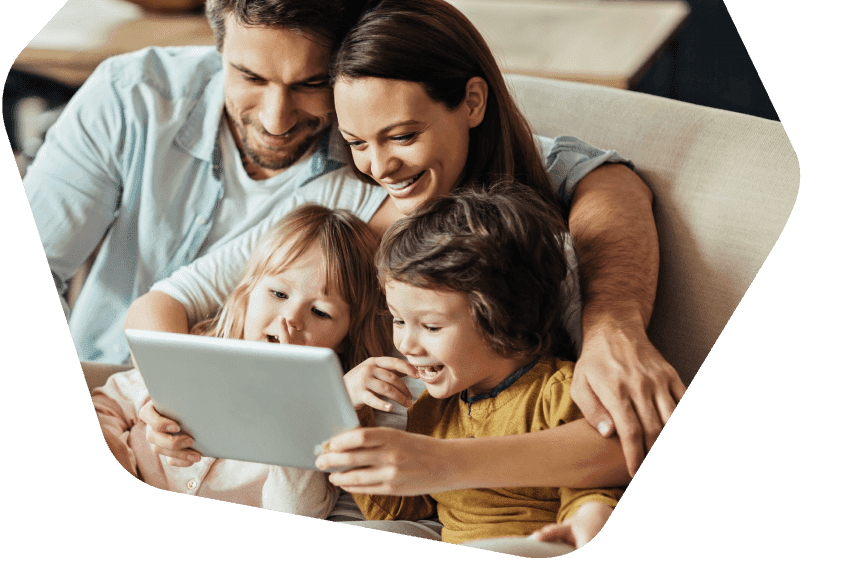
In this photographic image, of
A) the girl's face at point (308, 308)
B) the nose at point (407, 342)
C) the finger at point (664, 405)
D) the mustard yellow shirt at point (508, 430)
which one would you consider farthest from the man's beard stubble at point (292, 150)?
the finger at point (664, 405)

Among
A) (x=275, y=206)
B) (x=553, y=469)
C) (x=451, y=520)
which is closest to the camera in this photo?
(x=553, y=469)

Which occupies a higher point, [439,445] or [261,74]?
[261,74]

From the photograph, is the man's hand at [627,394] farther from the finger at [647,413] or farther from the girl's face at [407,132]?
the girl's face at [407,132]

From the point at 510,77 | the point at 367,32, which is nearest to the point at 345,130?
the point at 367,32

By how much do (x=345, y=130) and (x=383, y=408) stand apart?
56 cm

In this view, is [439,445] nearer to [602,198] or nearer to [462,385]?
[462,385]

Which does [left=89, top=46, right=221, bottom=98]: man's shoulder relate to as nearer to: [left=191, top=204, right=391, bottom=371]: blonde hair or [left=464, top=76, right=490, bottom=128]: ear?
[left=191, top=204, right=391, bottom=371]: blonde hair

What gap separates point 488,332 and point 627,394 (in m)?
0.27

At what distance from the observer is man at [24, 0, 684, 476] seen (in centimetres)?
172

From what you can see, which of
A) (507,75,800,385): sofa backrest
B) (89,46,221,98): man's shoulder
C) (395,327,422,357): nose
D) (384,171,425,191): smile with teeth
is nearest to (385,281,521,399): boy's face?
(395,327,422,357): nose

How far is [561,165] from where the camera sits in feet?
6.32

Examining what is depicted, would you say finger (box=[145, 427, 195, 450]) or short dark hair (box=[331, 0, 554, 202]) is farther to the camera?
finger (box=[145, 427, 195, 450])

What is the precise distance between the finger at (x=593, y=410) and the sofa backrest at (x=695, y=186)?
199 mm

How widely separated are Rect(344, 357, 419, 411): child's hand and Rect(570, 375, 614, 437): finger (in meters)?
0.33
